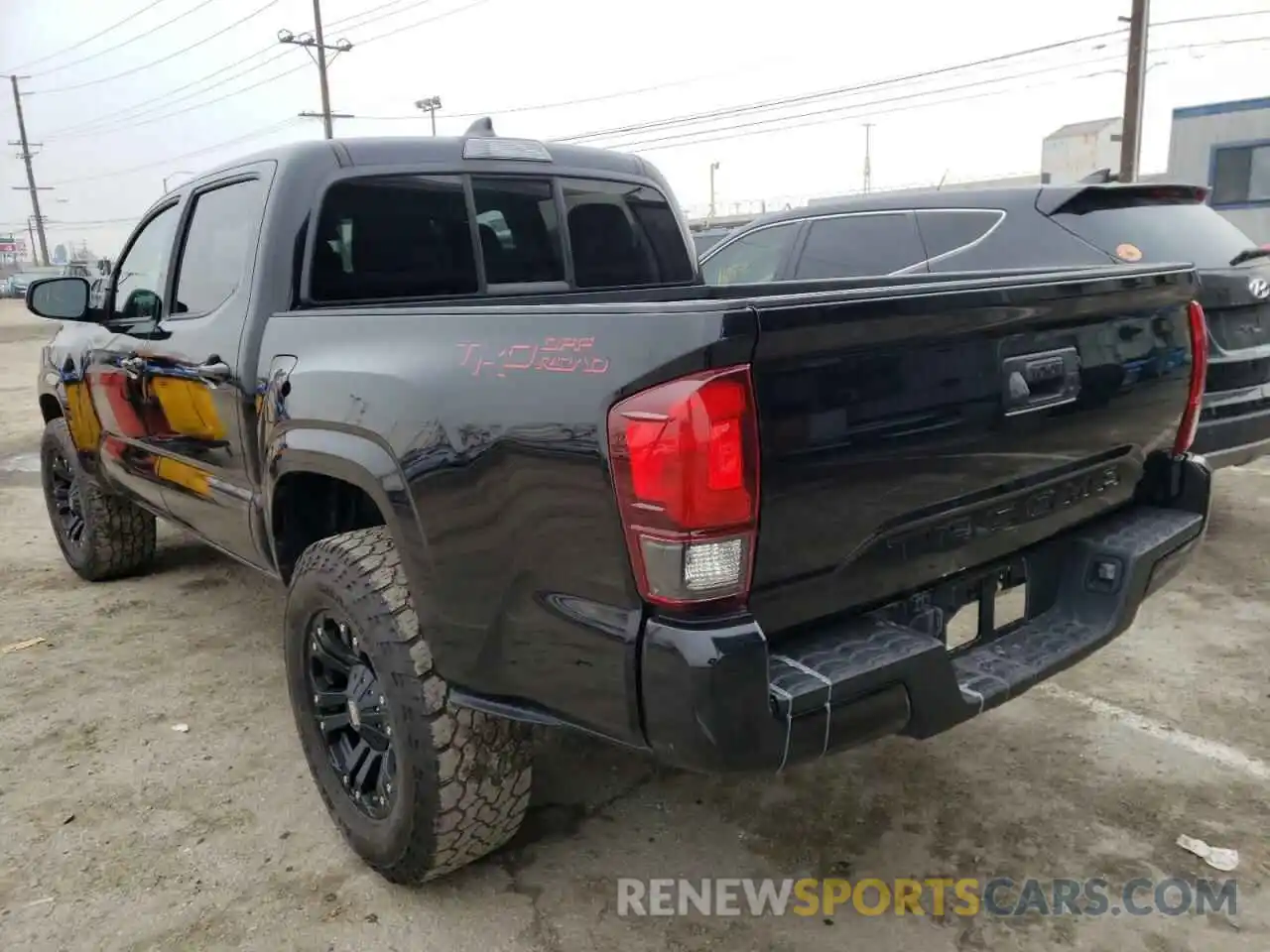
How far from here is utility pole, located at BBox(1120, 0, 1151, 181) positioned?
59.0 feet

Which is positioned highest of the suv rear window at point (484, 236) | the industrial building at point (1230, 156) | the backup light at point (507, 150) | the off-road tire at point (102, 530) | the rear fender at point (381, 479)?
the industrial building at point (1230, 156)

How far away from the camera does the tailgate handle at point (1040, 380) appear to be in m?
2.14

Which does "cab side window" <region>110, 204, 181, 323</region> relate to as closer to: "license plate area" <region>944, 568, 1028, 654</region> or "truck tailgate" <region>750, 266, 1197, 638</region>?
"truck tailgate" <region>750, 266, 1197, 638</region>

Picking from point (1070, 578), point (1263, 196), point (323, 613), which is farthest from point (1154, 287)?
point (1263, 196)

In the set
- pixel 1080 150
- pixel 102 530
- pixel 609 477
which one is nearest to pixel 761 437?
pixel 609 477

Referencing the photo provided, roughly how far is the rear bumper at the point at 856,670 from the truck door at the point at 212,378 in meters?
1.85

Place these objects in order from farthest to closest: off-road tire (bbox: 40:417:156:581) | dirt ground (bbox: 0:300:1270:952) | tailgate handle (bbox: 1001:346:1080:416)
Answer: off-road tire (bbox: 40:417:156:581) → dirt ground (bbox: 0:300:1270:952) → tailgate handle (bbox: 1001:346:1080:416)

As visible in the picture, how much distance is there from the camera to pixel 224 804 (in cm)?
295

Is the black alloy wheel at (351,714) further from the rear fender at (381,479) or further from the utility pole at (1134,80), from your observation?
the utility pole at (1134,80)

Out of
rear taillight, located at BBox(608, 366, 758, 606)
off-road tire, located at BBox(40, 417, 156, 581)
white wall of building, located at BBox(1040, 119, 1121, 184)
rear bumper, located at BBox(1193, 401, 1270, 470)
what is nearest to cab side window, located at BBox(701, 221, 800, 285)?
rear bumper, located at BBox(1193, 401, 1270, 470)

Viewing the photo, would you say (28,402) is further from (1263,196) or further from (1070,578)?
(1263,196)

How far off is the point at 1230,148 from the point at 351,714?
944 inches

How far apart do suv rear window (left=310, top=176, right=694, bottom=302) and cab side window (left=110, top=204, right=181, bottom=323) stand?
1099 mm

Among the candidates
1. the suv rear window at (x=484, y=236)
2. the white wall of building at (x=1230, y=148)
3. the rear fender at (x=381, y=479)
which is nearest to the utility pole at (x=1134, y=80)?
the white wall of building at (x=1230, y=148)
